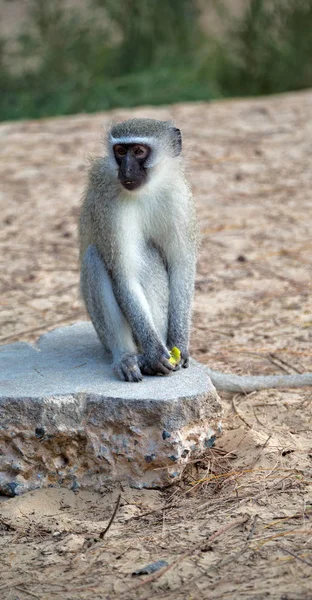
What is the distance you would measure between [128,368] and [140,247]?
0.73m

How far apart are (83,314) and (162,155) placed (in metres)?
2.04

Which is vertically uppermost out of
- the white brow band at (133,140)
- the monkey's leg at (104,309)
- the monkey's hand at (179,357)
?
the white brow band at (133,140)

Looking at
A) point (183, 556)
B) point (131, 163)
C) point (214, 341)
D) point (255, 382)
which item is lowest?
point (214, 341)

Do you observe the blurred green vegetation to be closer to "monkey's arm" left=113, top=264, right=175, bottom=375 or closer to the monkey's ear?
the monkey's ear

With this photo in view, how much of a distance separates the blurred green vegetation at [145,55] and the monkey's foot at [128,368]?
8.20 meters

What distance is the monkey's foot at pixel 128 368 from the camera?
183 inches

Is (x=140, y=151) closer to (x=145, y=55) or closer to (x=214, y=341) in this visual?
(x=214, y=341)

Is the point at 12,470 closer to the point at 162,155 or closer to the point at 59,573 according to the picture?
the point at 59,573

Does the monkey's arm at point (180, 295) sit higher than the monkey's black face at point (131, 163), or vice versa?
the monkey's black face at point (131, 163)

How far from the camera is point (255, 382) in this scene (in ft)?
17.7

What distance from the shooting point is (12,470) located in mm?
4422

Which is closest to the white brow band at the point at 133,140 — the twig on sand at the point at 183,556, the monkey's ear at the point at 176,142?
the monkey's ear at the point at 176,142

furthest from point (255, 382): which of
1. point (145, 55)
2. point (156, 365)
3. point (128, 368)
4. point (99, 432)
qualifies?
point (145, 55)

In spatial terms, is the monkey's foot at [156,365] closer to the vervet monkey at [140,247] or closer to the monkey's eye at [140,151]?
the vervet monkey at [140,247]
